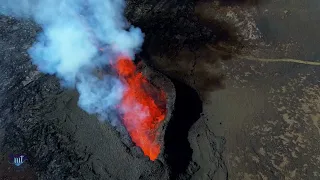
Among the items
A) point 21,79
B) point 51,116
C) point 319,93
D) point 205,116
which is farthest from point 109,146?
point 319,93

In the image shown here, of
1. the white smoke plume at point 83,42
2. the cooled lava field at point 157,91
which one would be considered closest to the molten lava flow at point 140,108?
the cooled lava field at point 157,91

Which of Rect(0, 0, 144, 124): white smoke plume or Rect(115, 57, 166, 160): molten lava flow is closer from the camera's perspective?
Rect(115, 57, 166, 160): molten lava flow

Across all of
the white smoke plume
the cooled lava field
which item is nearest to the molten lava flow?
the cooled lava field

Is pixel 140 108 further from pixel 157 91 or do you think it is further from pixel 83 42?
pixel 83 42

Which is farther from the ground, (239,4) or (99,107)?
(239,4)

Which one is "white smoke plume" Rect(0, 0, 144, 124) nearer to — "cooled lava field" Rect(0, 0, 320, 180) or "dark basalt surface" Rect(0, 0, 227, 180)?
"cooled lava field" Rect(0, 0, 320, 180)

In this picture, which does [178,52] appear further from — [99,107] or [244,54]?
[99,107]

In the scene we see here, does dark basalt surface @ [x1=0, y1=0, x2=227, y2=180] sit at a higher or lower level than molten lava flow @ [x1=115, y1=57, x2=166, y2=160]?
lower
